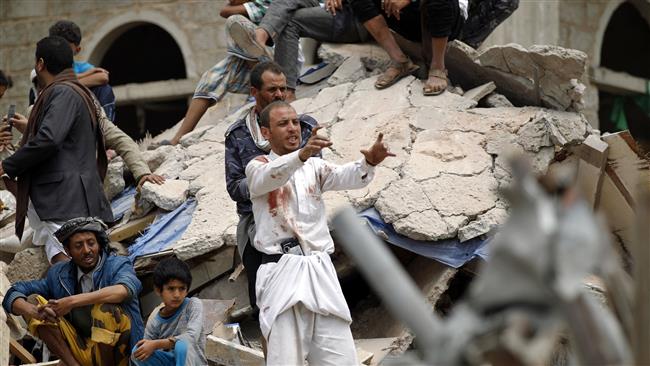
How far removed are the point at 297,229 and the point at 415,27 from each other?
3213 millimetres

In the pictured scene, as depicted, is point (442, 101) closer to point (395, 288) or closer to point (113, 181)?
point (113, 181)

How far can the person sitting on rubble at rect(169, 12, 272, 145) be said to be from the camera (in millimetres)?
9164

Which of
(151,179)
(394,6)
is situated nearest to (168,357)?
→ (151,179)

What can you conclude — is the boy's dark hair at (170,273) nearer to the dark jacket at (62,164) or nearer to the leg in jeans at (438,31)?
the dark jacket at (62,164)

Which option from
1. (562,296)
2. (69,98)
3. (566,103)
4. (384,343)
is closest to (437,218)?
(384,343)

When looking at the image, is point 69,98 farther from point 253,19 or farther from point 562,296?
point 562,296

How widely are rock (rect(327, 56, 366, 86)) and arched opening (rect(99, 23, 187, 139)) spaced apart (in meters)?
5.65

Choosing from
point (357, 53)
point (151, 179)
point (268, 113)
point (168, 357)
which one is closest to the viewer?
point (268, 113)

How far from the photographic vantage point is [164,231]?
8.20 metres

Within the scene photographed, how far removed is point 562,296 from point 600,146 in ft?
17.4

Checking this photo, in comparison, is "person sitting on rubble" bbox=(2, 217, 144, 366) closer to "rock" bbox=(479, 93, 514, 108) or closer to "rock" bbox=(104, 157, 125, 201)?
"rock" bbox=(104, 157, 125, 201)

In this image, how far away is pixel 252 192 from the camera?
5.95m

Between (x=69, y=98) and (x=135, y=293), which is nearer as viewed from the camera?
(x=135, y=293)

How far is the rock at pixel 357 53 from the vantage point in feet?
31.3
